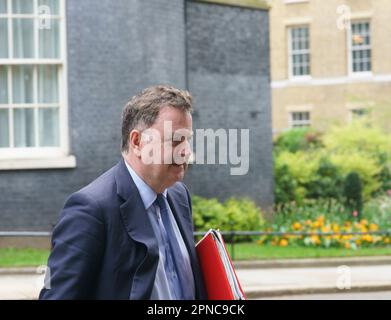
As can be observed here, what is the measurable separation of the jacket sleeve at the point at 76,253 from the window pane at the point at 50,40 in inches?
547

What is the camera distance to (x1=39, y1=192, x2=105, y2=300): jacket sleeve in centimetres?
307

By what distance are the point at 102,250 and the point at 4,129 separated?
13.8 m

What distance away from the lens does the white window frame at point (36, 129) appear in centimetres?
1638

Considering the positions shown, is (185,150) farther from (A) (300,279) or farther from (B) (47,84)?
(B) (47,84)

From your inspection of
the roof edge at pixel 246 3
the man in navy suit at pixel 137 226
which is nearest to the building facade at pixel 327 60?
the roof edge at pixel 246 3

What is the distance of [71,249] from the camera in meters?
3.09

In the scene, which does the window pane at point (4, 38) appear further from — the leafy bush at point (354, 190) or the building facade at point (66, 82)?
the leafy bush at point (354, 190)

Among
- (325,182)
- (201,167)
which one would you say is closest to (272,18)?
(325,182)

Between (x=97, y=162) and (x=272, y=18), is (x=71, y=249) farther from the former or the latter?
(x=272, y=18)

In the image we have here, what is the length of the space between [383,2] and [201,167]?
2365 centimetres

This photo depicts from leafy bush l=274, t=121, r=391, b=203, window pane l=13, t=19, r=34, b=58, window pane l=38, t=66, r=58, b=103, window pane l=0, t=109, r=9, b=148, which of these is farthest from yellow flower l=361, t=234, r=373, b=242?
window pane l=13, t=19, r=34, b=58

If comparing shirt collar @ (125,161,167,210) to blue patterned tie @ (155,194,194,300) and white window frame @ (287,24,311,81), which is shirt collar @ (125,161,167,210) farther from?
white window frame @ (287,24,311,81)

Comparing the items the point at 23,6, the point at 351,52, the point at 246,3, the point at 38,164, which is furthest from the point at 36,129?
the point at 351,52

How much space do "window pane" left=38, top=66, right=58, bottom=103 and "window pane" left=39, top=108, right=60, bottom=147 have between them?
22 centimetres
